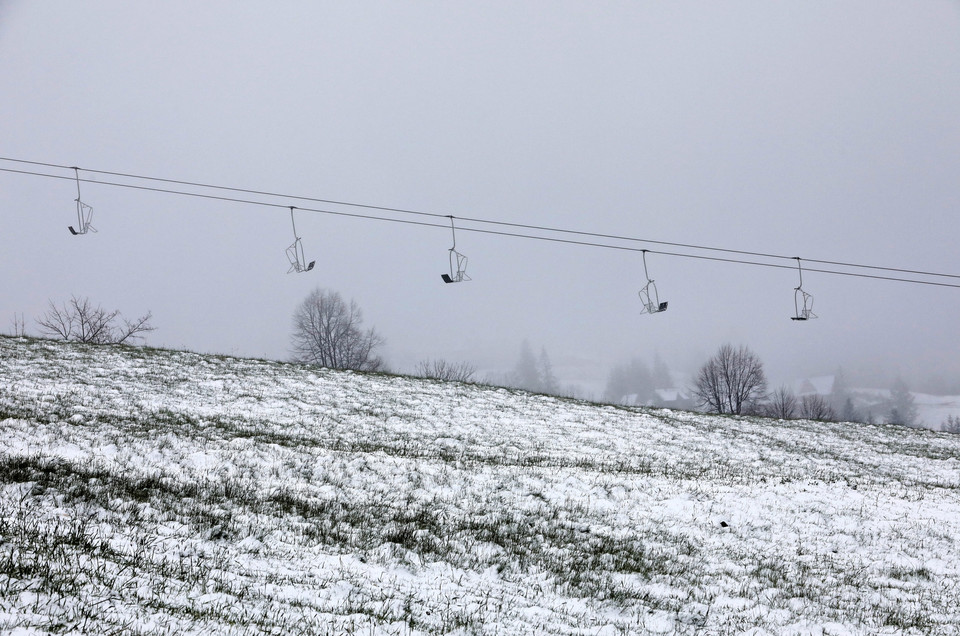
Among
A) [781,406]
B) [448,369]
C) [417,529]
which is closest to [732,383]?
[781,406]

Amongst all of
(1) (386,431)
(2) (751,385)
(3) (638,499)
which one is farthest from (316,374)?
(2) (751,385)

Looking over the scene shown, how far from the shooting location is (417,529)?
8.02 m

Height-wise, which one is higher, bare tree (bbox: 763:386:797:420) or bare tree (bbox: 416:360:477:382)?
bare tree (bbox: 416:360:477:382)

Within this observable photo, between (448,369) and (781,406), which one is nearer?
(448,369)

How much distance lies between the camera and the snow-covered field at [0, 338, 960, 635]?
5.19 metres

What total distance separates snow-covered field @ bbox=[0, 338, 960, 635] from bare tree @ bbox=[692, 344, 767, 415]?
5803cm

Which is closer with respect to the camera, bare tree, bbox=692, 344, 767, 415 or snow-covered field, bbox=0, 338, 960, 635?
snow-covered field, bbox=0, 338, 960, 635

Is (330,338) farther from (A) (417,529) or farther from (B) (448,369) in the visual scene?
(A) (417,529)

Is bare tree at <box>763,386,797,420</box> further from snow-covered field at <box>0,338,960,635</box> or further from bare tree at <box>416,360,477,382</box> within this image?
snow-covered field at <box>0,338,960,635</box>

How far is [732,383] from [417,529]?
7440 centimetres

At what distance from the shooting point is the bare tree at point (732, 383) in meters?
72.2

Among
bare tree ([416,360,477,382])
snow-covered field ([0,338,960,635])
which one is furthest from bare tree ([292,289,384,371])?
snow-covered field ([0,338,960,635])

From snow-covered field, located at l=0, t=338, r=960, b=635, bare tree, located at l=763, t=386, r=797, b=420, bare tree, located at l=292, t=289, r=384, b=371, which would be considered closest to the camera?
snow-covered field, located at l=0, t=338, r=960, b=635

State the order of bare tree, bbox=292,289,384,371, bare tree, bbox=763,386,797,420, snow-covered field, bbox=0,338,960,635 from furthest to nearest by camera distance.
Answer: bare tree, bbox=763,386,797,420
bare tree, bbox=292,289,384,371
snow-covered field, bbox=0,338,960,635
